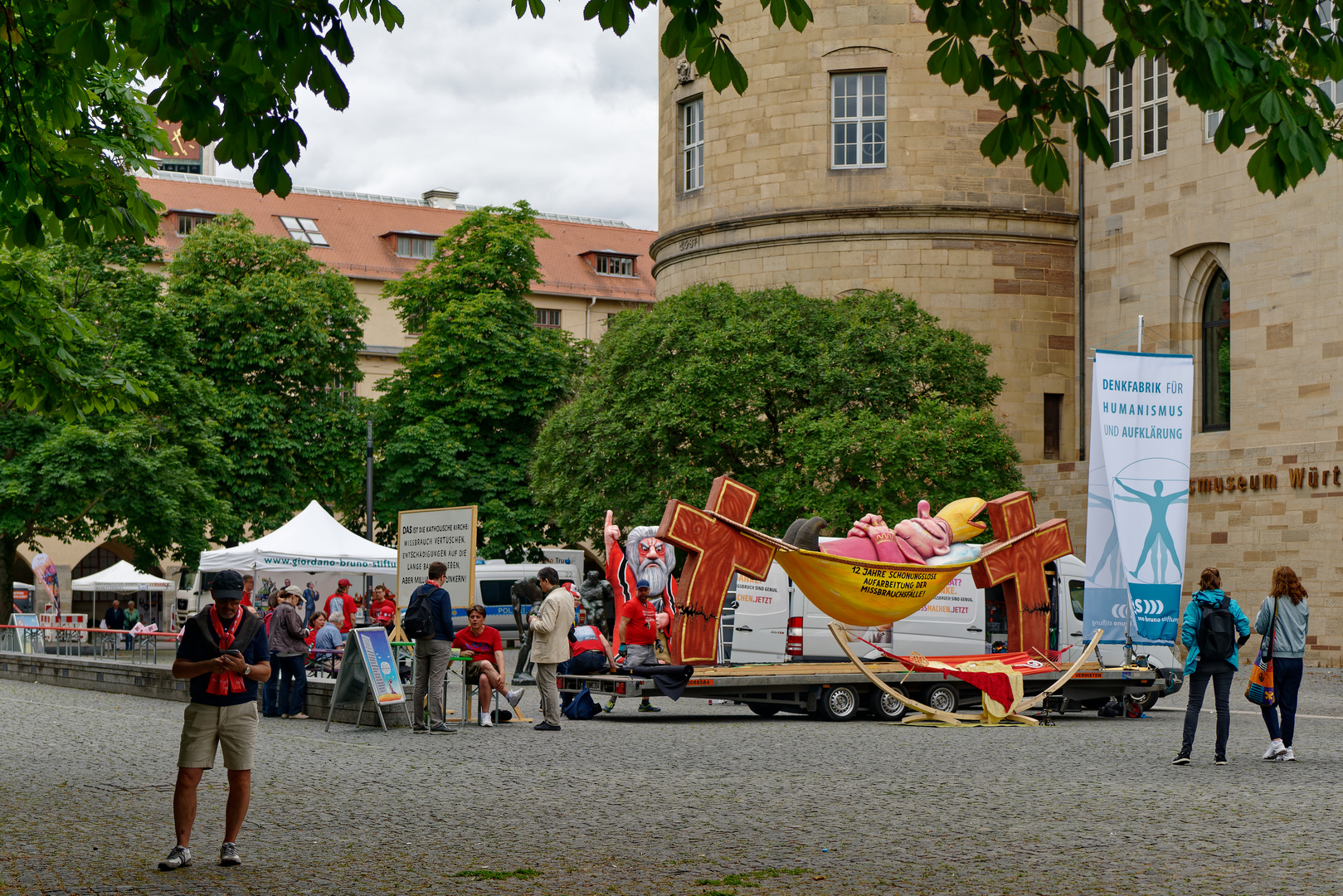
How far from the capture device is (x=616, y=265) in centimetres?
7019

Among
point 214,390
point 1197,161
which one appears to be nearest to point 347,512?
point 214,390

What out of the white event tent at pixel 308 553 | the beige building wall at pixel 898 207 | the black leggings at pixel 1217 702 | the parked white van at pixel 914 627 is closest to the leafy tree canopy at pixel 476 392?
the beige building wall at pixel 898 207

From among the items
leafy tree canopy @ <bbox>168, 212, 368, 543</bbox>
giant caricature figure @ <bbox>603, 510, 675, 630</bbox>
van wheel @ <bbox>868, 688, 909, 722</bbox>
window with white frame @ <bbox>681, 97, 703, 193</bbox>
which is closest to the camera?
van wheel @ <bbox>868, 688, 909, 722</bbox>

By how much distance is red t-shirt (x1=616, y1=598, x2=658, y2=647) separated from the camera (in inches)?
747

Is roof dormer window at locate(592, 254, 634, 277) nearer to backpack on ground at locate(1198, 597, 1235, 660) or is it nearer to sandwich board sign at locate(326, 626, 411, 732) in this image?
sandwich board sign at locate(326, 626, 411, 732)

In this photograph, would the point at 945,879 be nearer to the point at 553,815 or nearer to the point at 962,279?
the point at 553,815

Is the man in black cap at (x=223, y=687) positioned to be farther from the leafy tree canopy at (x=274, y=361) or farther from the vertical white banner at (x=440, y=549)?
the leafy tree canopy at (x=274, y=361)

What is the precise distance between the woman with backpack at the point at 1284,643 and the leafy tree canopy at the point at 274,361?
33.0 m

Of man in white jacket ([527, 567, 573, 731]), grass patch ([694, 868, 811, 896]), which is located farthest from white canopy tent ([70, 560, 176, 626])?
grass patch ([694, 868, 811, 896])

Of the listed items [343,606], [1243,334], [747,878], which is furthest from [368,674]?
[1243,334]

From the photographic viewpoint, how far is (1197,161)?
3209cm

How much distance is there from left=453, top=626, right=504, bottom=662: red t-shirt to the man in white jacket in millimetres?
464

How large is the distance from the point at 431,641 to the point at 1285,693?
8.45 m

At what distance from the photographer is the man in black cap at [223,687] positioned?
8.39 m
